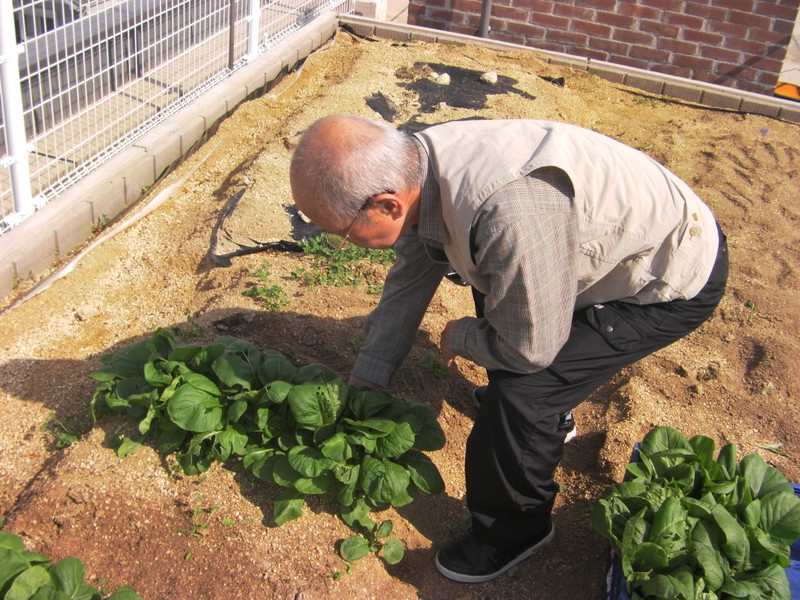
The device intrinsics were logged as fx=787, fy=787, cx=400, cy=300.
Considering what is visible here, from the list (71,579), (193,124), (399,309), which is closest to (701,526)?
(399,309)

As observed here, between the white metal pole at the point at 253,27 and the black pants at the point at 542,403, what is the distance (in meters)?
4.85

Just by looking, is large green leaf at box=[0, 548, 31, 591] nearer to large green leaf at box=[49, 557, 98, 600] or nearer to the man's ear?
large green leaf at box=[49, 557, 98, 600]

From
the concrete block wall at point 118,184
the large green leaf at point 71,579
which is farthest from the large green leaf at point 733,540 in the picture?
the concrete block wall at point 118,184

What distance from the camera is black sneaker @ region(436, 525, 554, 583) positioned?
2.44m

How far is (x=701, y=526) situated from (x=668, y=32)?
6.77 m

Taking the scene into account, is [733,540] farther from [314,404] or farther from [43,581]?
[43,581]

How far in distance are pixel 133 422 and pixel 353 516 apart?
0.85 meters

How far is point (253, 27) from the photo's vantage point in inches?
249

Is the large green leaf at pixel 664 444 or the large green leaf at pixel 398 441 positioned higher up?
the large green leaf at pixel 664 444

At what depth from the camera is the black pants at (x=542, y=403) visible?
2.24m

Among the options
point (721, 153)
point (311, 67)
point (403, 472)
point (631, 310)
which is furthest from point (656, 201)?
point (311, 67)

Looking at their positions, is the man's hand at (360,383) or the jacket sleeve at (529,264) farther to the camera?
the man's hand at (360,383)

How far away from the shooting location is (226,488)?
2.61m

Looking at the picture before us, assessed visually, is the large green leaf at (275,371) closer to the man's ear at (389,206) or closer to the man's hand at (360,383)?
the man's hand at (360,383)
